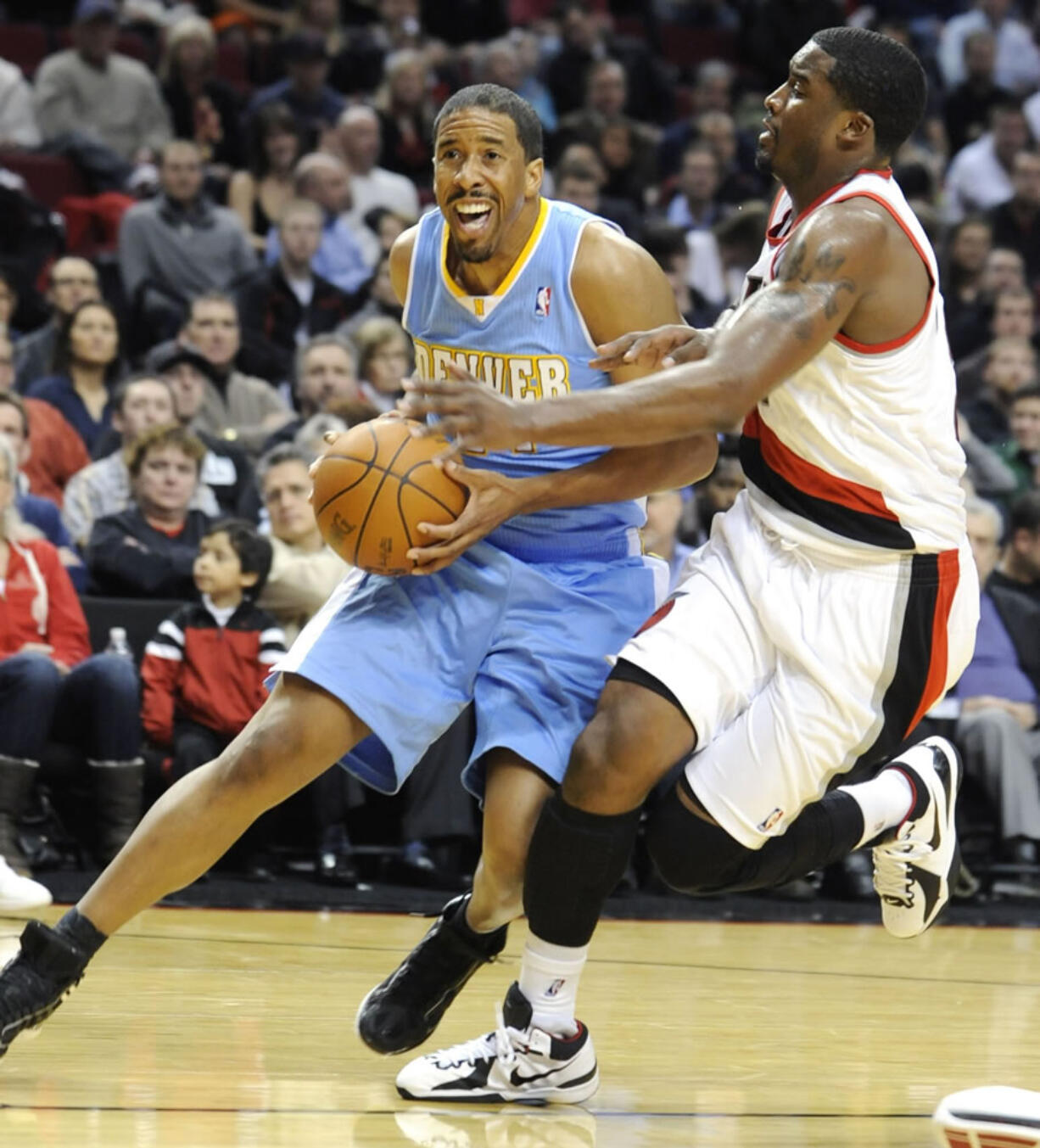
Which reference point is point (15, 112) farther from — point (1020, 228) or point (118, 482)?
point (1020, 228)

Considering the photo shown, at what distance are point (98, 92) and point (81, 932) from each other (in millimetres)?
8275

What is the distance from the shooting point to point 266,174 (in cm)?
1069

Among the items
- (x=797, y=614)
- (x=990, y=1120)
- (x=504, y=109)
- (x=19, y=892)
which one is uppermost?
(x=504, y=109)

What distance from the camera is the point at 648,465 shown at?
387 centimetres

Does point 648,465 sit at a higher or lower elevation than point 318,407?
higher

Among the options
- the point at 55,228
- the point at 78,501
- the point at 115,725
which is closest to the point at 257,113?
the point at 55,228

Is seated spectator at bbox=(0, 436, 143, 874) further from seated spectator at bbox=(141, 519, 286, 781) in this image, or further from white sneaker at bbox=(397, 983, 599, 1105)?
white sneaker at bbox=(397, 983, 599, 1105)

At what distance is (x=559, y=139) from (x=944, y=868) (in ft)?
28.5

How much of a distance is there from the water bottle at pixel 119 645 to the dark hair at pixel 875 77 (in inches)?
144

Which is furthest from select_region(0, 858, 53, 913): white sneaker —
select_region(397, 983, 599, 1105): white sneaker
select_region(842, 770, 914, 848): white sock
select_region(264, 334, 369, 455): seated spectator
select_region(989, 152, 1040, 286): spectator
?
select_region(989, 152, 1040, 286): spectator

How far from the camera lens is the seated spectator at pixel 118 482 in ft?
25.1

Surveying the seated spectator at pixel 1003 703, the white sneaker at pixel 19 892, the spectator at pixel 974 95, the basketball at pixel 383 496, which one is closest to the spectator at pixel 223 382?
the seated spectator at pixel 1003 703

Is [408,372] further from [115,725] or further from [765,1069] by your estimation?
[765,1069]

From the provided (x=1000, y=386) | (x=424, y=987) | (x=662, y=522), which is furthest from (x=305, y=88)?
(x=424, y=987)
